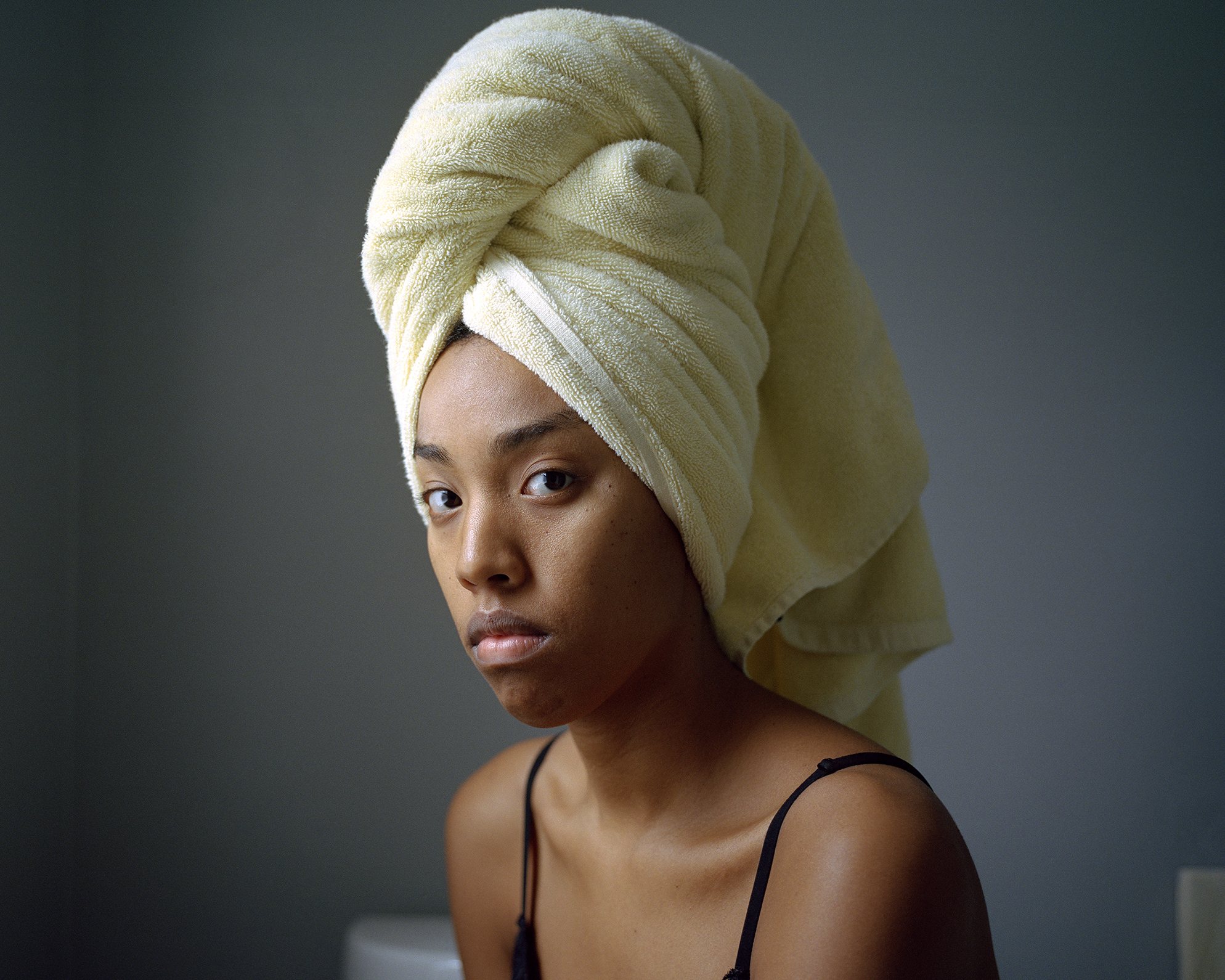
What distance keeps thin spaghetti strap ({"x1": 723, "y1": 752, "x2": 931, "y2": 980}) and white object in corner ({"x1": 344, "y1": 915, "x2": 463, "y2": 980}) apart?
0.80 m

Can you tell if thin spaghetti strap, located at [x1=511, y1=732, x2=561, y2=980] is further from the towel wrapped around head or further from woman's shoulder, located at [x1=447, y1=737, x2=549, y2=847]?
the towel wrapped around head

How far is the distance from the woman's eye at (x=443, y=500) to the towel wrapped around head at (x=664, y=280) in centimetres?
6

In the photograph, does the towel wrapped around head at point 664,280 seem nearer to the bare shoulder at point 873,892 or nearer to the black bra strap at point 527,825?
the bare shoulder at point 873,892

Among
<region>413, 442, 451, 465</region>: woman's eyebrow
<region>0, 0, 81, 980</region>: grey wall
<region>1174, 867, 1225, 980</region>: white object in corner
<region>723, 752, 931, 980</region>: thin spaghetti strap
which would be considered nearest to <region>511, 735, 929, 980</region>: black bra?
<region>723, 752, 931, 980</region>: thin spaghetti strap

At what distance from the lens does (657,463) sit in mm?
715

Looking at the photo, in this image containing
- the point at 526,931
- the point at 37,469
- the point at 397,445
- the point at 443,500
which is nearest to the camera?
the point at 443,500

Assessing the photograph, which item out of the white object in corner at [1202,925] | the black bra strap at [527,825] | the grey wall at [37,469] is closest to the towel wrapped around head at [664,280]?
the black bra strap at [527,825]

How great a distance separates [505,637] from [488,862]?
1.37 ft

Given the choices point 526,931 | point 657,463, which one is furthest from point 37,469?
point 657,463

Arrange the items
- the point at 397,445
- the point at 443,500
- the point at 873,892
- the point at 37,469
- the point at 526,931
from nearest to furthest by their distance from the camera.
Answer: the point at 873,892
the point at 443,500
the point at 526,931
the point at 37,469
the point at 397,445

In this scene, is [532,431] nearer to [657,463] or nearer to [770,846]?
[657,463]

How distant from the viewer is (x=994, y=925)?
1498 mm

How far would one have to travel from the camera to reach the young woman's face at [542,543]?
698 mm

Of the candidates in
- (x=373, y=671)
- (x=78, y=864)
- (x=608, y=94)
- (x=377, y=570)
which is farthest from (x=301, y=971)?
(x=608, y=94)
